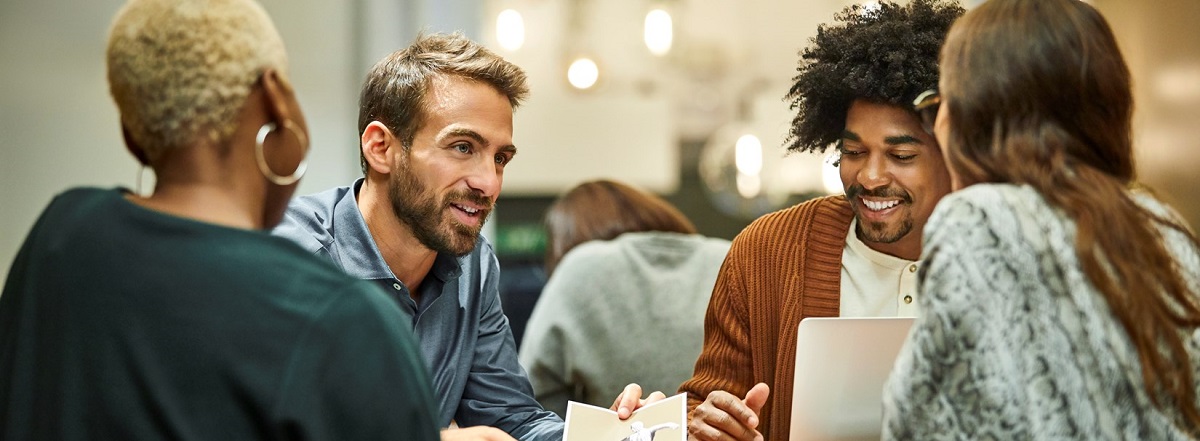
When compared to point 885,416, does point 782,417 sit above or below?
below

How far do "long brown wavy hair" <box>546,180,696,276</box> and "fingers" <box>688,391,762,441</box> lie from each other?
5.37 ft

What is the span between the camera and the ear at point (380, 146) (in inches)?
87.7

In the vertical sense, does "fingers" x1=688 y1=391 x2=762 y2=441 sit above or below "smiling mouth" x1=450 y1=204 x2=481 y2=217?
below

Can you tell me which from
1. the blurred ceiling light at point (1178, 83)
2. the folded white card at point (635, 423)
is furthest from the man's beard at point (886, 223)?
the blurred ceiling light at point (1178, 83)

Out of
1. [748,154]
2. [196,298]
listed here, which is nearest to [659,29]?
[748,154]

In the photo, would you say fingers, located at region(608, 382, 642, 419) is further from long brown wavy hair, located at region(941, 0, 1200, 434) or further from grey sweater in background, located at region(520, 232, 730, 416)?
grey sweater in background, located at region(520, 232, 730, 416)

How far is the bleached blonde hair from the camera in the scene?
125cm

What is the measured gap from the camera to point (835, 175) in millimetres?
5805

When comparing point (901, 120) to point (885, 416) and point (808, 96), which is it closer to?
point (808, 96)

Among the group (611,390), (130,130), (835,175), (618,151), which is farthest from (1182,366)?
(618,151)

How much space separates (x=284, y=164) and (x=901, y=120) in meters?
1.26

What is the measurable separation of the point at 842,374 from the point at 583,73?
3.98m

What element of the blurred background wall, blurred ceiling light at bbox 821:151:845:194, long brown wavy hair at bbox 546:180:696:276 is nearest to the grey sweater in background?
long brown wavy hair at bbox 546:180:696:276

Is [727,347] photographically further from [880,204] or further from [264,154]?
[264,154]
